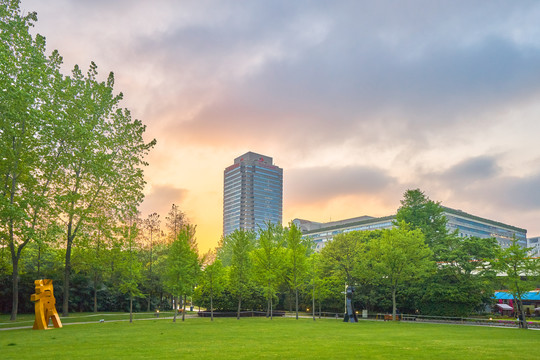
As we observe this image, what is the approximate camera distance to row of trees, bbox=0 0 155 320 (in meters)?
27.6

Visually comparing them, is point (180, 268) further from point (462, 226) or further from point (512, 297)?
point (462, 226)

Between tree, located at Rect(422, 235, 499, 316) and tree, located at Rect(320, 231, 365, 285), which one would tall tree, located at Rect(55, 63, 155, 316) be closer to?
tree, located at Rect(320, 231, 365, 285)

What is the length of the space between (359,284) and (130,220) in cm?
3608

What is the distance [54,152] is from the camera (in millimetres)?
36406

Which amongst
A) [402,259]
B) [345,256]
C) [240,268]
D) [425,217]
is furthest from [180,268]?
[425,217]

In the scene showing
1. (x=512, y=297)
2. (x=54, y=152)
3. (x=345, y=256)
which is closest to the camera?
(x=54, y=152)

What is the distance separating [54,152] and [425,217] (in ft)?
159

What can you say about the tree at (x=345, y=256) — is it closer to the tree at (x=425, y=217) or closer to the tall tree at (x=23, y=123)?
the tree at (x=425, y=217)

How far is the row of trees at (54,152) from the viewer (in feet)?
90.5

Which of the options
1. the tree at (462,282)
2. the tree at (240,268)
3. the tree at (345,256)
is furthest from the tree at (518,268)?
the tree at (240,268)

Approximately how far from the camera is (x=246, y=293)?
54.1m

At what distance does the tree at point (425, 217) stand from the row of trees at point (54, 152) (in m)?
37.8

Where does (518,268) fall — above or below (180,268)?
above

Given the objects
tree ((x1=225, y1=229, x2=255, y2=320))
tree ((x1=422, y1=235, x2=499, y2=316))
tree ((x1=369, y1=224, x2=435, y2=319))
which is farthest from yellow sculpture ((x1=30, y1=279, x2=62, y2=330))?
tree ((x1=422, y1=235, x2=499, y2=316))
